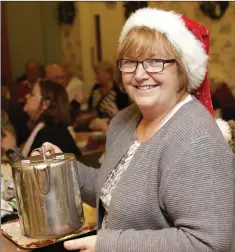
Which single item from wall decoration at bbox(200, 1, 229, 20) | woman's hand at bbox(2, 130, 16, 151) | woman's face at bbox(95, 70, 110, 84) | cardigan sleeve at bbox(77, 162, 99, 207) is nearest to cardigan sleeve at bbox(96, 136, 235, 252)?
cardigan sleeve at bbox(77, 162, 99, 207)

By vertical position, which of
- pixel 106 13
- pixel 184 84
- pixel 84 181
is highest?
pixel 106 13

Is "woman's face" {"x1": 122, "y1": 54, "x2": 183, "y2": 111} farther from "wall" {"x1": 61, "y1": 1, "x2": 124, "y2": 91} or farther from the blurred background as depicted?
"wall" {"x1": 61, "y1": 1, "x2": 124, "y2": 91}

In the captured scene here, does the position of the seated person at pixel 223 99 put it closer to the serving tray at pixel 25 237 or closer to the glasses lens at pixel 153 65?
the serving tray at pixel 25 237

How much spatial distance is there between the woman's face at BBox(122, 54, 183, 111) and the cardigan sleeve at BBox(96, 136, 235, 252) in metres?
Result: 0.15

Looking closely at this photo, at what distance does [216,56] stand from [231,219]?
2.78 metres

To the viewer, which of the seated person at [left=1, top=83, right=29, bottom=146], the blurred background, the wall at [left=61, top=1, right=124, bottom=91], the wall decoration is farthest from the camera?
the blurred background

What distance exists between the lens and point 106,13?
455 centimetres

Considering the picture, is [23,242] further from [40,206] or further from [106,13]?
[106,13]

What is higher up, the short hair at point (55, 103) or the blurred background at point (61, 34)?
the blurred background at point (61, 34)

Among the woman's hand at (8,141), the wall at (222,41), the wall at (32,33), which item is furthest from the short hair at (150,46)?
the wall at (32,33)

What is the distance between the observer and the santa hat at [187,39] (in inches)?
35.8

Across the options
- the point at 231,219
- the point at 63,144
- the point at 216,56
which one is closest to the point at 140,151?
the point at 231,219

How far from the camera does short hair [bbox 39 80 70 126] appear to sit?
212 centimetres

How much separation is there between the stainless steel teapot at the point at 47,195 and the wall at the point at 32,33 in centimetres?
447
